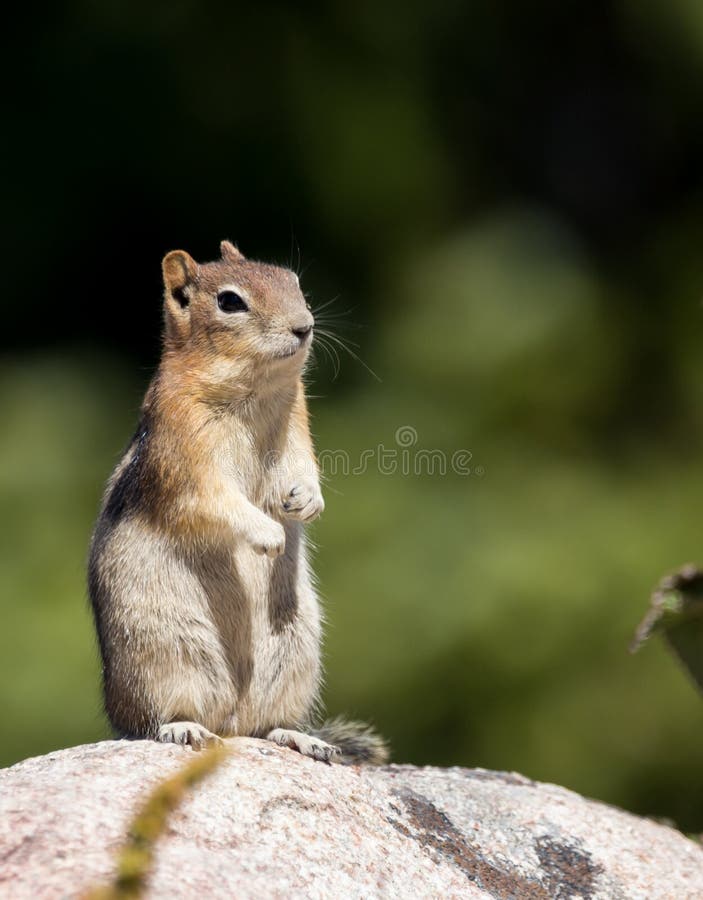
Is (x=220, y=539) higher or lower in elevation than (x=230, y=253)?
lower

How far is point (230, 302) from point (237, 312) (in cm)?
6

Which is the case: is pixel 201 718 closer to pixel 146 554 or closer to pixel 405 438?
pixel 146 554

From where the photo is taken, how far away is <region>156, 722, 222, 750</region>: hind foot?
12.1 ft

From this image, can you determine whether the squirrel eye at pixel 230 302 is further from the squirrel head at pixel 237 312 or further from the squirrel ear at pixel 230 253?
the squirrel ear at pixel 230 253

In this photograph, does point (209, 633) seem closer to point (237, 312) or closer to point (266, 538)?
point (266, 538)

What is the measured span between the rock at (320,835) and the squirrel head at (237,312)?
46.7 inches

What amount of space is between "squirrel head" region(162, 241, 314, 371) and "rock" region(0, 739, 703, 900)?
1.19m

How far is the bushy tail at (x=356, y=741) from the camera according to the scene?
421 centimetres

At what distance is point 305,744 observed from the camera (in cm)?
379

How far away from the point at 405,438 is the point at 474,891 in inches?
171

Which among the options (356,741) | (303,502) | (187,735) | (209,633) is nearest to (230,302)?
(303,502)

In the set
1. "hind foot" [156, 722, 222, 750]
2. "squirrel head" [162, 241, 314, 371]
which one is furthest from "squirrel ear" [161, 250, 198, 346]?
"hind foot" [156, 722, 222, 750]

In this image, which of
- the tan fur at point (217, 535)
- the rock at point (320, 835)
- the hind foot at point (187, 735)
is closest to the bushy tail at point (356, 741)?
the tan fur at point (217, 535)

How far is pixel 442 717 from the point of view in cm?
671
